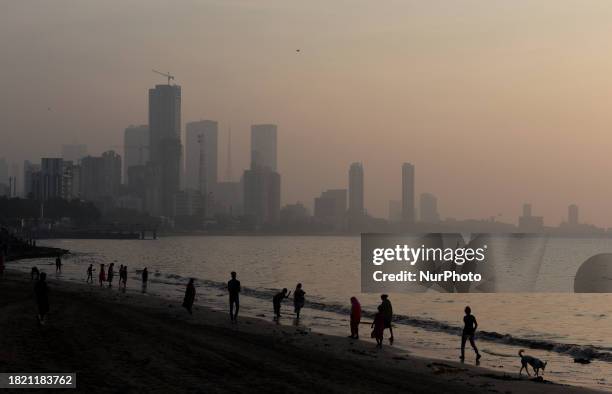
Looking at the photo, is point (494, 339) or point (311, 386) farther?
point (494, 339)

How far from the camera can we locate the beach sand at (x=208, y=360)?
667 inches

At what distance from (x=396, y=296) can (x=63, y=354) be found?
2020 inches

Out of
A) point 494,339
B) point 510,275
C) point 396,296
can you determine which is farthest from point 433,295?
point 510,275

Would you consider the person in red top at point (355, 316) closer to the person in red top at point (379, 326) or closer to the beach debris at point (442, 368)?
the person in red top at point (379, 326)

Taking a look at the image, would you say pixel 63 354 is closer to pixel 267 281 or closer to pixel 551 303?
pixel 551 303

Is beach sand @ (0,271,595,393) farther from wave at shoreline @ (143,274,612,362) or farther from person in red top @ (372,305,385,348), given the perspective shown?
wave at shoreline @ (143,274,612,362)

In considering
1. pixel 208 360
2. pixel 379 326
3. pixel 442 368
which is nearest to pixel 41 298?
pixel 208 360

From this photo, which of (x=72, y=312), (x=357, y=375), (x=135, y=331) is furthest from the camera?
(x=72, y=312)

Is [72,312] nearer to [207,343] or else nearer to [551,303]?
[207,343]

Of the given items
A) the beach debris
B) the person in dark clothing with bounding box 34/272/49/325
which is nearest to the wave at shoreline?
the beach debris

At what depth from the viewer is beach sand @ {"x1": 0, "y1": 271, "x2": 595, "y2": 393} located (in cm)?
1695

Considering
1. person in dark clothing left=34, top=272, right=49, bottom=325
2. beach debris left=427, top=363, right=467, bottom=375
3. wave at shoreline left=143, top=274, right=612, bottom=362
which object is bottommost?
wave at shoreline left=143, top=274, right=612, bottom=362

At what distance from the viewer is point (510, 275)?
123812mm

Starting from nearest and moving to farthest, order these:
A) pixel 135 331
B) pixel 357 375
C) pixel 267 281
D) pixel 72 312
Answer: pixel 357 375 → pixel 135 331 → pixel 72 312 → pixel 267 281
